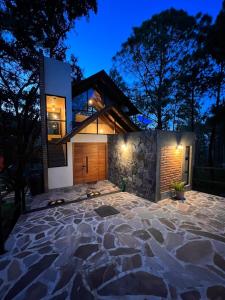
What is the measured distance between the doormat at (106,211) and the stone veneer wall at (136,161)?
1.81 m

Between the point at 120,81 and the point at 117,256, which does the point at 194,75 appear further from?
the point at 117,256

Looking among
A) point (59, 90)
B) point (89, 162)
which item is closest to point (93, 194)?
point (89, 162)

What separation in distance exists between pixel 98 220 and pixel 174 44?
13098mm

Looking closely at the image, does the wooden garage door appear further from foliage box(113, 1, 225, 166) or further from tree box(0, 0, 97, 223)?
foliage box(113, 1, 225, 166)

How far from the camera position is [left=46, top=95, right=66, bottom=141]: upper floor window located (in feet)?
27.8

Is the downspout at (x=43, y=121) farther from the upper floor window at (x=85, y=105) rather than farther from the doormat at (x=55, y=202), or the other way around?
the upper floor window at (x=85, y=105)

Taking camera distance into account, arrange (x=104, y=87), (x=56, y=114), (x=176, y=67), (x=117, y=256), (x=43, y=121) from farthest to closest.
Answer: (x=176, y=67), (x=104, y=87), (x=56, y=114), (x=43, y=121), (x=117, y=256)

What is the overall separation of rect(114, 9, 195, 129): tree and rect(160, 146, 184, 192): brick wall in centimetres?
638

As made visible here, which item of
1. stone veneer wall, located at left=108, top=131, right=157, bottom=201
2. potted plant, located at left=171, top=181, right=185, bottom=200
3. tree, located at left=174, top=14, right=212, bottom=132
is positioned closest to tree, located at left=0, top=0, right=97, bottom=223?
stone veneer wall, located at left=108, top=131, right=157, bottom=201

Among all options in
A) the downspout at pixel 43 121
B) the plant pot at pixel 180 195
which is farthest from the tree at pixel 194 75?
the downspout at pixel 43 121

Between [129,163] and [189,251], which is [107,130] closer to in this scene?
[129,163]

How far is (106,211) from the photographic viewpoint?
18.1 ft

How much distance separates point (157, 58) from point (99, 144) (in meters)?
8.35

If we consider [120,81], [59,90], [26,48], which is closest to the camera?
[59,90]
